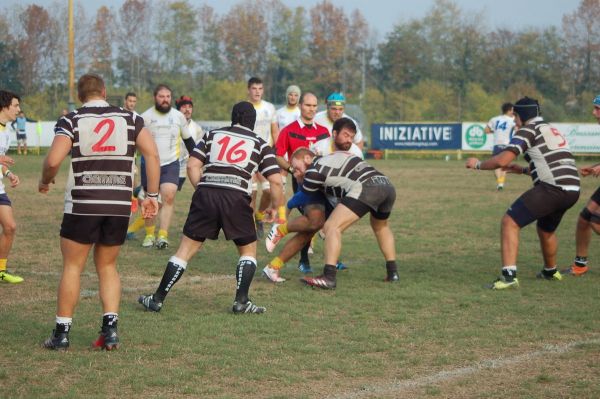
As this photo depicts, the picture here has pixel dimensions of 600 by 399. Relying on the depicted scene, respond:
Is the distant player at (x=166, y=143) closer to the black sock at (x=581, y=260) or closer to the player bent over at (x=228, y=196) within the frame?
the player bent over at (x=228, y=196)

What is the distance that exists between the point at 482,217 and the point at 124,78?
6681cm

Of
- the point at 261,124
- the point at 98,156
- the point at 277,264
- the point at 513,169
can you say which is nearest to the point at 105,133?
the point at 98,156

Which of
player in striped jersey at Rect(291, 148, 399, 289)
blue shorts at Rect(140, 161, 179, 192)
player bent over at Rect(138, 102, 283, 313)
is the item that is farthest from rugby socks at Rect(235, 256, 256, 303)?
blue shorts at Rect(140, 161, 179, 192)

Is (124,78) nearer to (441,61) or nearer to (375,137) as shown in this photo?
(441,61)

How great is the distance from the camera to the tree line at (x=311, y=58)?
70.0 meters

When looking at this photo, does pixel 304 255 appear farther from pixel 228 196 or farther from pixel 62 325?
pixel 62 325

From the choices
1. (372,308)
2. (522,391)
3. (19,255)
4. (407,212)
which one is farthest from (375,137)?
(522,391)

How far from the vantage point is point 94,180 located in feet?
22.6

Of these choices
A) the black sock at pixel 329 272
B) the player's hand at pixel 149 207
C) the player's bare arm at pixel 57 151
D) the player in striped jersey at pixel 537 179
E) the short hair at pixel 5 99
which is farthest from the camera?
the short hair at pixel 5 99

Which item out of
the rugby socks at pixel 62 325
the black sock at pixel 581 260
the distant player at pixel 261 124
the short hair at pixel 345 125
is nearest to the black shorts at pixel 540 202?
the black sock at pixel 581 260

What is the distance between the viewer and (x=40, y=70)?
2808 inches

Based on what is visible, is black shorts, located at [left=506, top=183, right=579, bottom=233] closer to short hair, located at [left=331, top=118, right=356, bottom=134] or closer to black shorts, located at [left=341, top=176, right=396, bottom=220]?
black shorts, located at [left=341, top=176, right=396, bottom=220]

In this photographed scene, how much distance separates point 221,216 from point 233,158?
0.54 metres

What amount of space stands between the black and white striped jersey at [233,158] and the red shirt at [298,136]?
404 centimetres
